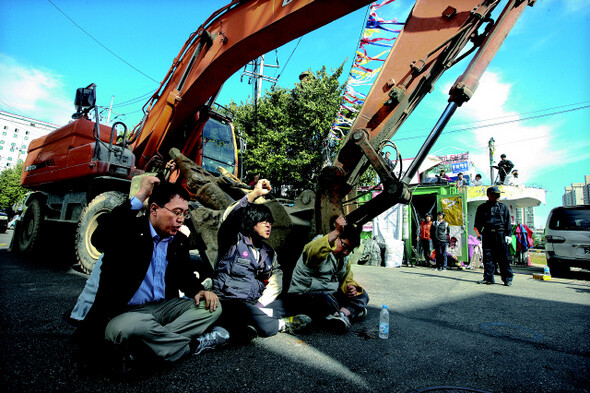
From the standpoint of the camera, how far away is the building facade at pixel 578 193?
147ft

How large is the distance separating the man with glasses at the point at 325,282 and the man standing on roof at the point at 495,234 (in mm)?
4210

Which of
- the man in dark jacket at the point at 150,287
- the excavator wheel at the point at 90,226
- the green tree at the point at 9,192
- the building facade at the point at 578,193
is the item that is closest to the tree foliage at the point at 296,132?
the excavator wheel at the point at 90,226

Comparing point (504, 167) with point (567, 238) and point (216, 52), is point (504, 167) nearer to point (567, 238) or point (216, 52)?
point (567, 238)

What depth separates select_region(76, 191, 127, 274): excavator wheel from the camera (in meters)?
4.49

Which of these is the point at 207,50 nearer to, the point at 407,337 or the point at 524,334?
the point at 407,337

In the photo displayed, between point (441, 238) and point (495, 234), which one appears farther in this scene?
point (441, 238)

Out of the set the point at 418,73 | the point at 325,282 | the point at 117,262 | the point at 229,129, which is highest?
the point at 229,129

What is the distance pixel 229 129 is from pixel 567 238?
29.8 feet

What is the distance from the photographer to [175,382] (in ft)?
5.39

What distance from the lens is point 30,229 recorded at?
257 inches

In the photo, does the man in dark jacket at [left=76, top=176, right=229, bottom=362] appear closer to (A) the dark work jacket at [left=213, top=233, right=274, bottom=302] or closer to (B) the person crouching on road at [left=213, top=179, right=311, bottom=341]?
(B) the person crouching on road at [left=213, top=179, right=311, bottom=341]

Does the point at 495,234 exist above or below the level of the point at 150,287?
above

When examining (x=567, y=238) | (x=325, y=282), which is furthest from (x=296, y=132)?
(x=325, y=282)

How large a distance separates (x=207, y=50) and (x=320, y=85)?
14036 millimetres
